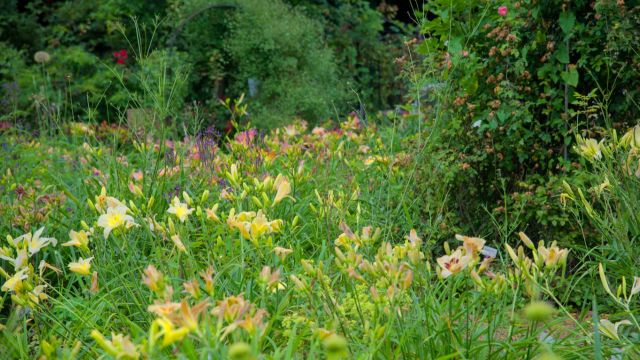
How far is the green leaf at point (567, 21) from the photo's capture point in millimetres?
3363

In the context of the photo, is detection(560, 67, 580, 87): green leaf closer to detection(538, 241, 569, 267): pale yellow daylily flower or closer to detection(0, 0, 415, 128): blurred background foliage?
detection(538, 241, 569, 267): pale yellow daylily flower

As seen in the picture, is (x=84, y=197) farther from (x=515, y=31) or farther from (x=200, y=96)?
(x=200, y=96)

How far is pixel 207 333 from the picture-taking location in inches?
56.2

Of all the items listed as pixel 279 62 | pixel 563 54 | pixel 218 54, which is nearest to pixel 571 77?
pixel 563 54

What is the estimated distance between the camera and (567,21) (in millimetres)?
3375

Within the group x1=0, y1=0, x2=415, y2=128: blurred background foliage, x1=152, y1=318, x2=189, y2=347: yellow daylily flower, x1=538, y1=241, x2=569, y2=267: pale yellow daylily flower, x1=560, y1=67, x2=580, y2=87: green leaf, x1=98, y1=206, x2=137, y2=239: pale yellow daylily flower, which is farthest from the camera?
x1=0, y1=0, x2=415, y2=128: blurred background foliage

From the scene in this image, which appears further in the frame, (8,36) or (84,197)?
(8,36)

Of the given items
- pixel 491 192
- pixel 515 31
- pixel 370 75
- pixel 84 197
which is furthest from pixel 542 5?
pixel 370 75

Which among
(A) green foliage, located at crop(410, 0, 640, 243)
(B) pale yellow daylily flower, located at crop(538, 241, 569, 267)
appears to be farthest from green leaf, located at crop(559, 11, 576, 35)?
(B) pale yellow daylily flower, located at crop(538, 241, 569, 267)

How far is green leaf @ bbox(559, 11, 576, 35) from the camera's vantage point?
11.0 ft

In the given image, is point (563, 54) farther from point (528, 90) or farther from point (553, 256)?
point (553, 256)

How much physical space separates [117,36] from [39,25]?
153 centimetres

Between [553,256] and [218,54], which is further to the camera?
[218,54]

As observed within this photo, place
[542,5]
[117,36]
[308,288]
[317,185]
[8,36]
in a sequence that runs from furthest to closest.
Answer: [8,36] < [117,36] < [317,185] < [542,5] < [308,288]
